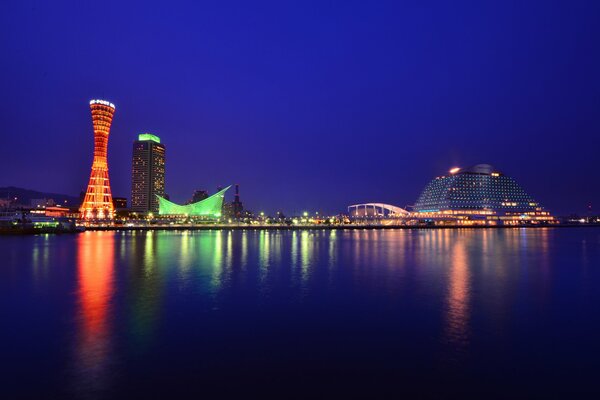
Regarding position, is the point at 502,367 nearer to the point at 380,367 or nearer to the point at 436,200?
the point at 380,367

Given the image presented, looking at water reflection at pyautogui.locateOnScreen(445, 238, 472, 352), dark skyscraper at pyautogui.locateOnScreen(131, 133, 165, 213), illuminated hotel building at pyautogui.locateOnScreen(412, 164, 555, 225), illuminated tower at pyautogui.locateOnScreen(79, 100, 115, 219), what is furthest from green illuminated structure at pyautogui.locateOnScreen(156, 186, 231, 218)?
water reflection at pyautogui.locateOnScreen(445, 238, 472, 352)

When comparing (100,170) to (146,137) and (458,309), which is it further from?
(146,137)

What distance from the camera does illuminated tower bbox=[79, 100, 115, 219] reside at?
60.6 m

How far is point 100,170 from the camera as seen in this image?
6397 cm

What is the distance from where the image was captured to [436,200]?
112m

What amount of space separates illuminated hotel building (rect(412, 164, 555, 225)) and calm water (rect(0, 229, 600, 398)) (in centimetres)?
9282

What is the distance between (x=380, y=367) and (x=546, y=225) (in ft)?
369

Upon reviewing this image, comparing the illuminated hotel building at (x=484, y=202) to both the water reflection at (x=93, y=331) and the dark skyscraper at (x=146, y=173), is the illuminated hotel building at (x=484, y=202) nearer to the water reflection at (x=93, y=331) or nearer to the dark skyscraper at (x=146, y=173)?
the water reflection at (x=93, y=331)

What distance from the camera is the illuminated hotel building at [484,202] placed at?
10138 centimetres

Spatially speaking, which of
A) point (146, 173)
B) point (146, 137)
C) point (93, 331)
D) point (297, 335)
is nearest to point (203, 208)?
point (146, 173)

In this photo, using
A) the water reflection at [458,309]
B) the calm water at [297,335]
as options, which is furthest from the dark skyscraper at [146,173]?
the water reflection at [458,309]

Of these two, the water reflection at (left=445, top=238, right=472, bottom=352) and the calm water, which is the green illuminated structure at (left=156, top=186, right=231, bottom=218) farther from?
the water reflection at (left=445, top=238, right=472, bottom=352)

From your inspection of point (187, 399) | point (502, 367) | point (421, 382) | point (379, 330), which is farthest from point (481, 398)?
point (187, 399)

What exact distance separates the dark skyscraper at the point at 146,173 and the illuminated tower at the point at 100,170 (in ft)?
265
